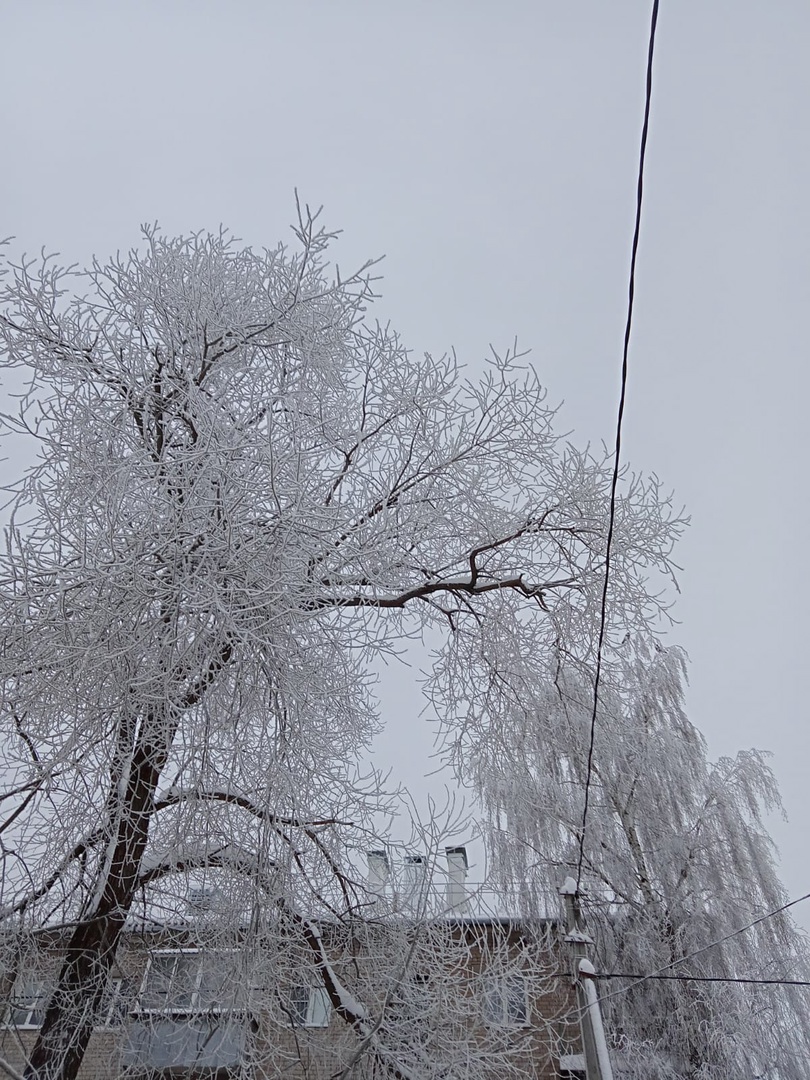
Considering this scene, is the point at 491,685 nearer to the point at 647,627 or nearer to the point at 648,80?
the point at 647,627

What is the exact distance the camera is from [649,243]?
2.74 meters

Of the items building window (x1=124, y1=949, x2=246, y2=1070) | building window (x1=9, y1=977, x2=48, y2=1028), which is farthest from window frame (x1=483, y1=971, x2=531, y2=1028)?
building window (x1=9, y1=977, x2=48, y2=1028)

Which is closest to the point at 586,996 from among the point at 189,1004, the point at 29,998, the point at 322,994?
the point at 322,994

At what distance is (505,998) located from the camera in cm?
411

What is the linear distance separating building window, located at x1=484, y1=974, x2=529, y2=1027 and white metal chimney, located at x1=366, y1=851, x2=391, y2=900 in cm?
73

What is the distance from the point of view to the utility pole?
4.40 meters

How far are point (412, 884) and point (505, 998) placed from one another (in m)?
0.77

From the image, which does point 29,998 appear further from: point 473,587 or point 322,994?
point 473,587

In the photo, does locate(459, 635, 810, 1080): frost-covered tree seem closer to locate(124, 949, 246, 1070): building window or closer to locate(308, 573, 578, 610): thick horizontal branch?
locate(308, 573, 578, 610): thick horizontal branch

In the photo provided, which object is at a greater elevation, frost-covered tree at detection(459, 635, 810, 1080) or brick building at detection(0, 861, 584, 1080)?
frost-covered tree at detection(459, 635, 810, 1080)

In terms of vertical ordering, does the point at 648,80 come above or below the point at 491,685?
below

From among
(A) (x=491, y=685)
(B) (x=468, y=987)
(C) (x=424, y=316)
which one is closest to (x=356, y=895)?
(B) (x=468, y=987)

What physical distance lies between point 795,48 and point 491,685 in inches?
183

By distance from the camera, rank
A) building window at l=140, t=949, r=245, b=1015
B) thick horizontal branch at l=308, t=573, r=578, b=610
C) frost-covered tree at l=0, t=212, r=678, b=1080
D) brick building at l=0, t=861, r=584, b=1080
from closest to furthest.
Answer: frost-covered tree at l=0, t=212, r=678, b=1080 < brick building at l=0, t=861, r=584, b=1080 < building window at l=140, t=949, r=245, b=1015 < thick horizontal branch at l=308, t=573, r=578, b=610
